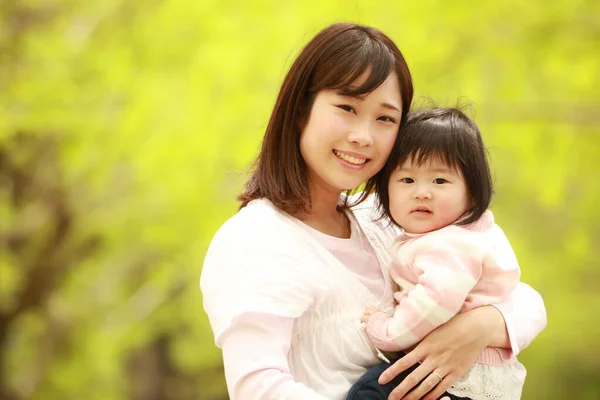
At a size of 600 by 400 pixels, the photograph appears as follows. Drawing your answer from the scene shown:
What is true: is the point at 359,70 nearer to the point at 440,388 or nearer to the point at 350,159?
the point at 350,159

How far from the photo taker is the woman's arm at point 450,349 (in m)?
1.60

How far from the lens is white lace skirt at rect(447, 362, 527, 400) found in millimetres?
1627

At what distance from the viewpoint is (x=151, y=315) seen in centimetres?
608

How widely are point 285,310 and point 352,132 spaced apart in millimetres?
400

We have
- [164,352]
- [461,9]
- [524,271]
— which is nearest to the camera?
[461,9]

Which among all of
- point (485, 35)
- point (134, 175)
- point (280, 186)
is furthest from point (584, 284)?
point (280, 186)

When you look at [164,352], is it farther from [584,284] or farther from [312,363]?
[312,363]

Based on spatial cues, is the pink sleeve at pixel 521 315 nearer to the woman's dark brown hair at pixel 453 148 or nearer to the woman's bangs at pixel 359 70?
the woman's dark brown hair at pixel 453 148

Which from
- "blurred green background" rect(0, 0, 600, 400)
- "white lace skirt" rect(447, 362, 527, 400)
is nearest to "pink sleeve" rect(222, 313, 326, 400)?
"white lace skirt" rect(447, 362, 527, 400)

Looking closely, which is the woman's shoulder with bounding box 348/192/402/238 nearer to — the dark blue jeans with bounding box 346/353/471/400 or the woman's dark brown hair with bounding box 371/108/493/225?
the woman's dark brown hair with bounding box 371/108/493/225

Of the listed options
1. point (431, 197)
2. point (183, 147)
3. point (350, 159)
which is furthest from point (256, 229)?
point (183, 147)

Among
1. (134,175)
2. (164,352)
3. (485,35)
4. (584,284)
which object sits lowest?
(164,352)

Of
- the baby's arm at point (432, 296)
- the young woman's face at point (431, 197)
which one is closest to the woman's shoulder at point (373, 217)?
Result: the young woman's face at point (431, 197)

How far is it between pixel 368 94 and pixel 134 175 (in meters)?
4.00
